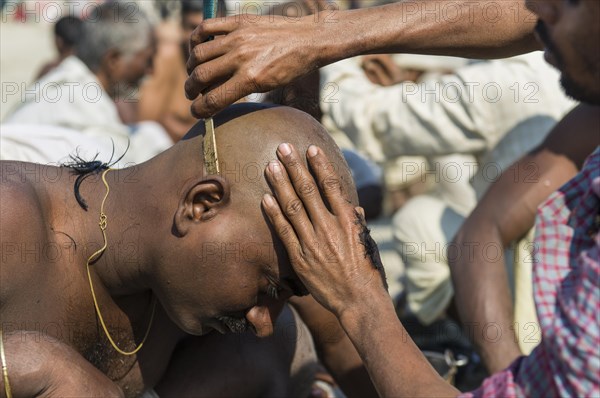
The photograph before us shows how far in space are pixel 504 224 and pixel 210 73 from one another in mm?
1786

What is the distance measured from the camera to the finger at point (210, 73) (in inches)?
96.6

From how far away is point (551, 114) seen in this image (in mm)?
4348

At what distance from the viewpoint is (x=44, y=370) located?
2.33 metres

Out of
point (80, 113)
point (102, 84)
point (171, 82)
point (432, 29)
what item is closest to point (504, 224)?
point (432, 29)

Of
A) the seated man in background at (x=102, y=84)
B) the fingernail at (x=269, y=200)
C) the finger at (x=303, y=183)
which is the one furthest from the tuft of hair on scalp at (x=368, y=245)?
the seated man in background at (x=102, y=84)

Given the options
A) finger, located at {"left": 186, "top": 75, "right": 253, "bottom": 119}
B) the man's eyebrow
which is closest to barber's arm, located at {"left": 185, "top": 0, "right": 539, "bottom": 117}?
finger, located at {"left": 186, "top": 75, "right": 253, "bottom": 119}

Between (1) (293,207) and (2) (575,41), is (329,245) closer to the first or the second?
(1) (293,207)

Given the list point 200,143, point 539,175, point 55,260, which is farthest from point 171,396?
point 539,175

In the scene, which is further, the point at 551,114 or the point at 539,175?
the point at 551,114

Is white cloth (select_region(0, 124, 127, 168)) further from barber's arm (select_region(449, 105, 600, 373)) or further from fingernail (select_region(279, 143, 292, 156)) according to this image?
barber's arm (select_region(449, 105, 600, 373))

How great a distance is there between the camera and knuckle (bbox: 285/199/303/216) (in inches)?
99.1

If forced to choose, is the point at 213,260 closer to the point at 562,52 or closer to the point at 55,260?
the point at 55,260

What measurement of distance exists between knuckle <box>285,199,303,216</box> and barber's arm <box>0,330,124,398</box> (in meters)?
0.63

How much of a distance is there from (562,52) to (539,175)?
1740 mm
